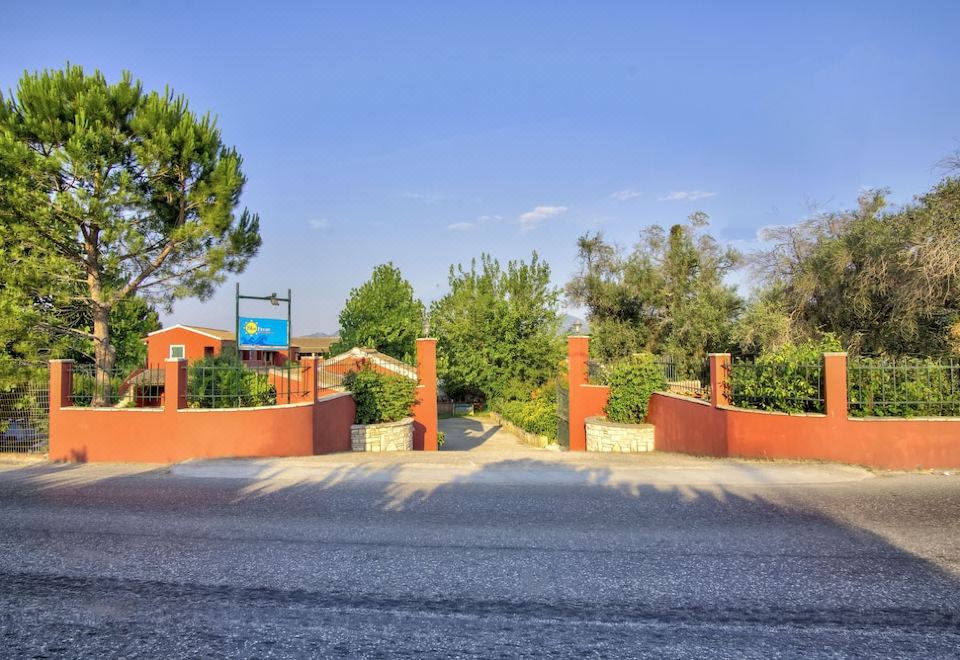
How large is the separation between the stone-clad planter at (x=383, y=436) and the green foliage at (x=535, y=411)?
8215 millimetres

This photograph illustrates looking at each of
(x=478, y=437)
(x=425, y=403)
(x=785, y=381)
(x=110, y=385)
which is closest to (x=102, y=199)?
(x=110, y=385)

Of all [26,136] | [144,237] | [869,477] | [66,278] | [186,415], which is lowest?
[869,477]

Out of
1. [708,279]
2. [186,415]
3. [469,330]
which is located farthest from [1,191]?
[708,279]

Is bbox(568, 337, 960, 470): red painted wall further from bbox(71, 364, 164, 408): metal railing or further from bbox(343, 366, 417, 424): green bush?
bbox(71, 364, 164, 408): metal railing

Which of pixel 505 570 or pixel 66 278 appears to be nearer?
pixel 505 570

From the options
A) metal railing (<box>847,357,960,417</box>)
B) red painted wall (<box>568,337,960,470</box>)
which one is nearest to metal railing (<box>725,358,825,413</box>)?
red painted wall (<box>568,337,960,470</box>)

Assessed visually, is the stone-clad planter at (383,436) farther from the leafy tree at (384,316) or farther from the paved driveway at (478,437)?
the leafy tree at (384,316)

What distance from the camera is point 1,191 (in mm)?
12328

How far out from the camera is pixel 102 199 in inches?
499

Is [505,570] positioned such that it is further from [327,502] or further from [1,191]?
[1,191]

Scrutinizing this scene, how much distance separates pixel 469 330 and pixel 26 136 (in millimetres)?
24232

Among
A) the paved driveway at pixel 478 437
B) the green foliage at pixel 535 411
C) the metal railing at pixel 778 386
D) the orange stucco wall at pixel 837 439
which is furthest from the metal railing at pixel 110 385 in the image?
the green foliage at pixel 535 411

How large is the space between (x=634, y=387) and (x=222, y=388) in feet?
33.4

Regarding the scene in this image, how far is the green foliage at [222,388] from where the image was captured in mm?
11453
